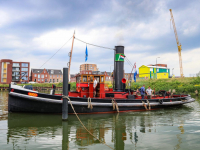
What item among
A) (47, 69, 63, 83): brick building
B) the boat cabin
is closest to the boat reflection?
the boat cabin

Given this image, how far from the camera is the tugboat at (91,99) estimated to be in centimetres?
1155

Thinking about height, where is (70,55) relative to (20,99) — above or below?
above

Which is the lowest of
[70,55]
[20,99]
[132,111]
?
[132,111]

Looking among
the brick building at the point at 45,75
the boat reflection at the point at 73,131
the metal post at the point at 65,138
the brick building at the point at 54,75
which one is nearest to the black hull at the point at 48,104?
the boat reflection at the point at 73,131

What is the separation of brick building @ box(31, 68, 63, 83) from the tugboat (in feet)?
230

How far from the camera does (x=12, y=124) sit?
9.44 metres

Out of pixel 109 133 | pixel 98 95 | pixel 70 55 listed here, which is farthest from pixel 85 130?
pixel 70 55

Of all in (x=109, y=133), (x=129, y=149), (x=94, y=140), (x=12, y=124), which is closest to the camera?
(x=129, y=149)

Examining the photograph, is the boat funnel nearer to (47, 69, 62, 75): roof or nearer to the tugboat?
the tugboat

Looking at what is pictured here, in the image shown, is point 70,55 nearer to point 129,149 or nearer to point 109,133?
point 109,133

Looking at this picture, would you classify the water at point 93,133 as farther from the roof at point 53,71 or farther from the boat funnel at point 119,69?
the roof at point 53,71

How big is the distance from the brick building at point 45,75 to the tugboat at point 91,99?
2763 inches

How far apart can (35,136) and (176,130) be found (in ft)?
20.8

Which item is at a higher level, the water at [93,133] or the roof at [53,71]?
the roof at [53,71]
